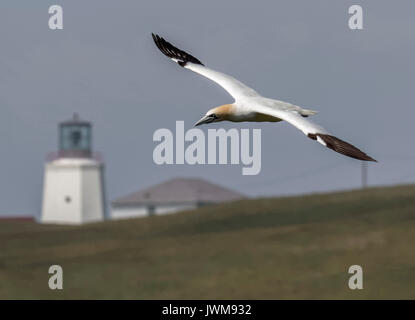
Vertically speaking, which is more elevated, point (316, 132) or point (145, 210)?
point (145, 210)

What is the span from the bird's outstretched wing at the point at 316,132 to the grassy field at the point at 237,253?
43.1m

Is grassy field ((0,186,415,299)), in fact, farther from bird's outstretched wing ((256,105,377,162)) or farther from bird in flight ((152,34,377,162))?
bird's outstretched wing ((256,105,377,162))

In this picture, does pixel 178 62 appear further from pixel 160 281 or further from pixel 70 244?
pixel 70 244

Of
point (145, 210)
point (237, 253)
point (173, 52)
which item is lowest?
point (237, 253)

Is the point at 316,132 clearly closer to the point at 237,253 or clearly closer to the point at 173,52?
the point at 173,52

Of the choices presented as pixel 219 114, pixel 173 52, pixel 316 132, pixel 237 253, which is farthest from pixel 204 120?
pixel 237 253

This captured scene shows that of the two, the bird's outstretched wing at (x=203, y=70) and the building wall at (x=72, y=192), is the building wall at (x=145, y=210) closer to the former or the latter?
the building wall at (x=72, y=192)

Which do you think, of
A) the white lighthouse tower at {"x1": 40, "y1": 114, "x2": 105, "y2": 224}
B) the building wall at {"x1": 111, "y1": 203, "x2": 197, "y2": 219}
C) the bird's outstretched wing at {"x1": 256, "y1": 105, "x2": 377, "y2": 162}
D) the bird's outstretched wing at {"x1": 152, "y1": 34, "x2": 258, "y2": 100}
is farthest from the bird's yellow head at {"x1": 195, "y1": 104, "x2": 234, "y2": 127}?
the building wall at {"x1": 111, "y1": 203, "x2": 197, "y2": 219}

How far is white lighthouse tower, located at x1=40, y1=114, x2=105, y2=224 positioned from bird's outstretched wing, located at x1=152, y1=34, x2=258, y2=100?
124110 mm

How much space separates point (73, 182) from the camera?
529ft

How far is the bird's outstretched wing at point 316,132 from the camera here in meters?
22.0

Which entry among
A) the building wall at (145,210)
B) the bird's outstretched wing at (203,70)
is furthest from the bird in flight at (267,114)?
the building wall at (145,210)

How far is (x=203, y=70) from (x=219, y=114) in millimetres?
6589
